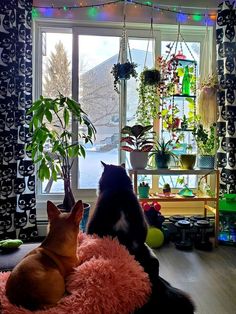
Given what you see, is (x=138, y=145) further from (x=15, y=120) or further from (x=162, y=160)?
(x=15, y=120)

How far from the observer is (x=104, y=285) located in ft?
4.49

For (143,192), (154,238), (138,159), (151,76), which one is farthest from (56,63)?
(154,238)

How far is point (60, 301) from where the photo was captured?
132 centimetres

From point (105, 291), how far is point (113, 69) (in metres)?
2.29

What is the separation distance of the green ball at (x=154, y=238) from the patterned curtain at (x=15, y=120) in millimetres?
1069

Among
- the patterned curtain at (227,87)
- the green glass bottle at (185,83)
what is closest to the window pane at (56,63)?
the green glass bottle at (185,83)

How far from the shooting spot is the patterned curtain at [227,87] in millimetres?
3217

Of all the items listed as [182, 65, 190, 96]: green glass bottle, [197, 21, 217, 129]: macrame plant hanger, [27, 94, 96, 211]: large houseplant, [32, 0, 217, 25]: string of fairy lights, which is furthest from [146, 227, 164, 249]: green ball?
[32, 0, 217, 25]: string of fairy lights

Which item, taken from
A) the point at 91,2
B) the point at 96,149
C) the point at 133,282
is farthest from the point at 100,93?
the point at 133,282

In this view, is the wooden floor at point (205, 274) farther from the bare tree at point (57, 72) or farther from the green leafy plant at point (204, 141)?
the bare tree at point (57, 72)

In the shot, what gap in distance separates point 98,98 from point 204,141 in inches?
44.1

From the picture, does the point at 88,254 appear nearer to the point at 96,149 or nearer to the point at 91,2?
the point at 96,149

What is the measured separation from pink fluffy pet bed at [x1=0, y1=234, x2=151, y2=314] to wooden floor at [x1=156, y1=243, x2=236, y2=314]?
76 centimetres

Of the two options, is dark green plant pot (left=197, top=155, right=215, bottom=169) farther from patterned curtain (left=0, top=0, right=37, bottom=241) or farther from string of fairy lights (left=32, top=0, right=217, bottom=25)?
patterned curtain (left=0, top=0, right=37, bottom=241)
